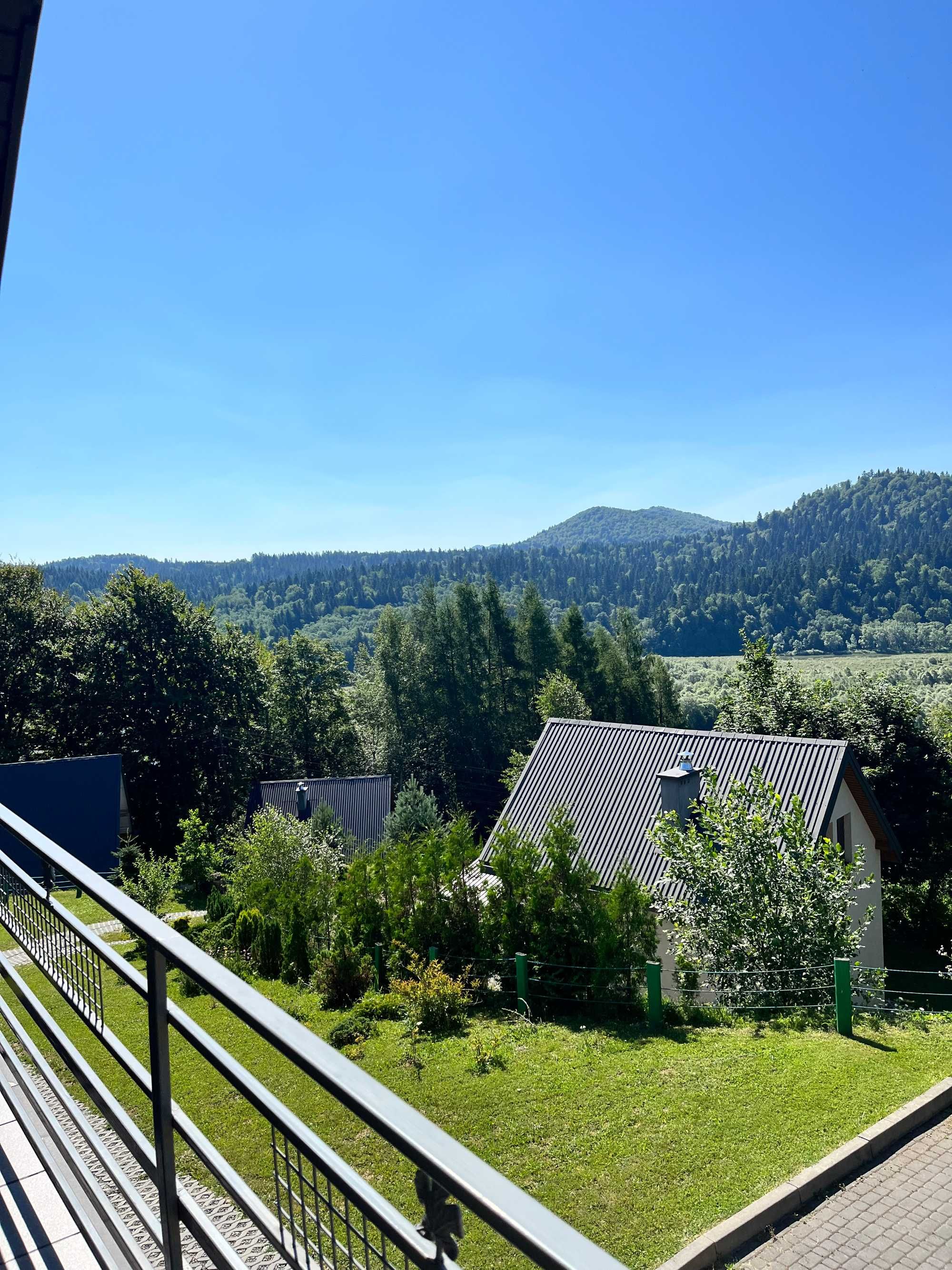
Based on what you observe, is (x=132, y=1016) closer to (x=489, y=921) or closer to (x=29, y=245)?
(x=489, y=921)

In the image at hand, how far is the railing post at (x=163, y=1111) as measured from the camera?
4.97 feet

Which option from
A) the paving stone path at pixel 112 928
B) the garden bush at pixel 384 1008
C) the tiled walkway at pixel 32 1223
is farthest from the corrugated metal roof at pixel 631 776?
the tiled walkway at pixel 32 1223

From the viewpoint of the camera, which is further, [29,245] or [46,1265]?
[29,245]

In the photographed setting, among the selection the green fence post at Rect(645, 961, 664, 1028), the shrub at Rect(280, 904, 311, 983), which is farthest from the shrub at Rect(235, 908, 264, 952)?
the green fence post at Rect(645, 961, 664, 1028)

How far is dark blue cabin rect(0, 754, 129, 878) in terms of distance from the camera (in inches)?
1053

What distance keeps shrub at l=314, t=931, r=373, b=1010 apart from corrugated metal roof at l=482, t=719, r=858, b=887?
4.63 metres

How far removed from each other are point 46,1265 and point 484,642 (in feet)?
174

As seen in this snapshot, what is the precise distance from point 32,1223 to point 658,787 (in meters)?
17.0

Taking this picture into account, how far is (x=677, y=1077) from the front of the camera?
7.65 metres

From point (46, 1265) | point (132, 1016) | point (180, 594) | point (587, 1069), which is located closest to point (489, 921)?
point (587, 1069)

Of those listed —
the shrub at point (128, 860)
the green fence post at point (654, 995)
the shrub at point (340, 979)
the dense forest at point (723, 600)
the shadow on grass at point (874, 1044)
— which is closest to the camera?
the shadow on grass at point (874, 1044)

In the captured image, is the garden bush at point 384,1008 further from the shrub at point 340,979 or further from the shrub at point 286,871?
the shrub at point 286,871

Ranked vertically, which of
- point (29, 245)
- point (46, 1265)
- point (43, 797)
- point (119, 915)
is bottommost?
point (43, 797)

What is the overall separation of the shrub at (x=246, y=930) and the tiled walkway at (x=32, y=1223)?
40.6ft
